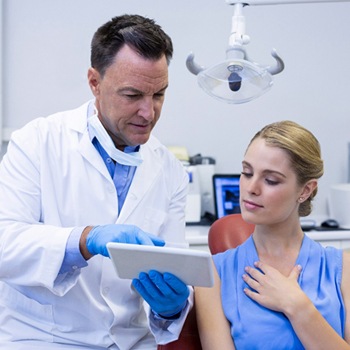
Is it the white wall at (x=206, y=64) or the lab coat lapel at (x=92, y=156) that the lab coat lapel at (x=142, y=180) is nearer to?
the lab coat lapel at (x=92, y=156)

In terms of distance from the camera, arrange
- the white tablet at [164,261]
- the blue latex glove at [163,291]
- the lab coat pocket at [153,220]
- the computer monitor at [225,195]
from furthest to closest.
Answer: the computer monitor at [225,195] → the lab coat pocket at [153,220] → the blue latex glove at [163,291] → the white tablet at [164,261]

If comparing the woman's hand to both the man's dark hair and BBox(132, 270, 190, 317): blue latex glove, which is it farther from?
the man's dark hair

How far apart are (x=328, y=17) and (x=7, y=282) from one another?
240 centimetres

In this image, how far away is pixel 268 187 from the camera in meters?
1.65

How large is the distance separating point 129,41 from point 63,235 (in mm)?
543

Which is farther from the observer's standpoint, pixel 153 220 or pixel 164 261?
pixel 153 220

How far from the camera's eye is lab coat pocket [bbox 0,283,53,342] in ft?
5.24

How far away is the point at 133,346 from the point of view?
1.67m

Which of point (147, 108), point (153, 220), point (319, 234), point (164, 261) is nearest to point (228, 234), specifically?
point (153, 220)

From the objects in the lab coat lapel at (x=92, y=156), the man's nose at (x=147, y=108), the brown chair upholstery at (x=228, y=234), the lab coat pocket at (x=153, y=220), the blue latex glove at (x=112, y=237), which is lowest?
the brown chair upholstery at (x=228, y=234)

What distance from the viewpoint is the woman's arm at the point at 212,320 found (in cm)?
156

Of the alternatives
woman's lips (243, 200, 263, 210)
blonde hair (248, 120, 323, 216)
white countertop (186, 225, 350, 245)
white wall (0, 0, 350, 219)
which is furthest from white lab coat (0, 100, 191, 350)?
white wall (0, 0, 350, 219)

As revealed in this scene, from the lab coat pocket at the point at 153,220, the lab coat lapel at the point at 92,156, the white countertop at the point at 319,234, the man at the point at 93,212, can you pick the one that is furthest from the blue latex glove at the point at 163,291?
the white countertop at the point at 319,234

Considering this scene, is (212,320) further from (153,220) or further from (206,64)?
(206,64)
